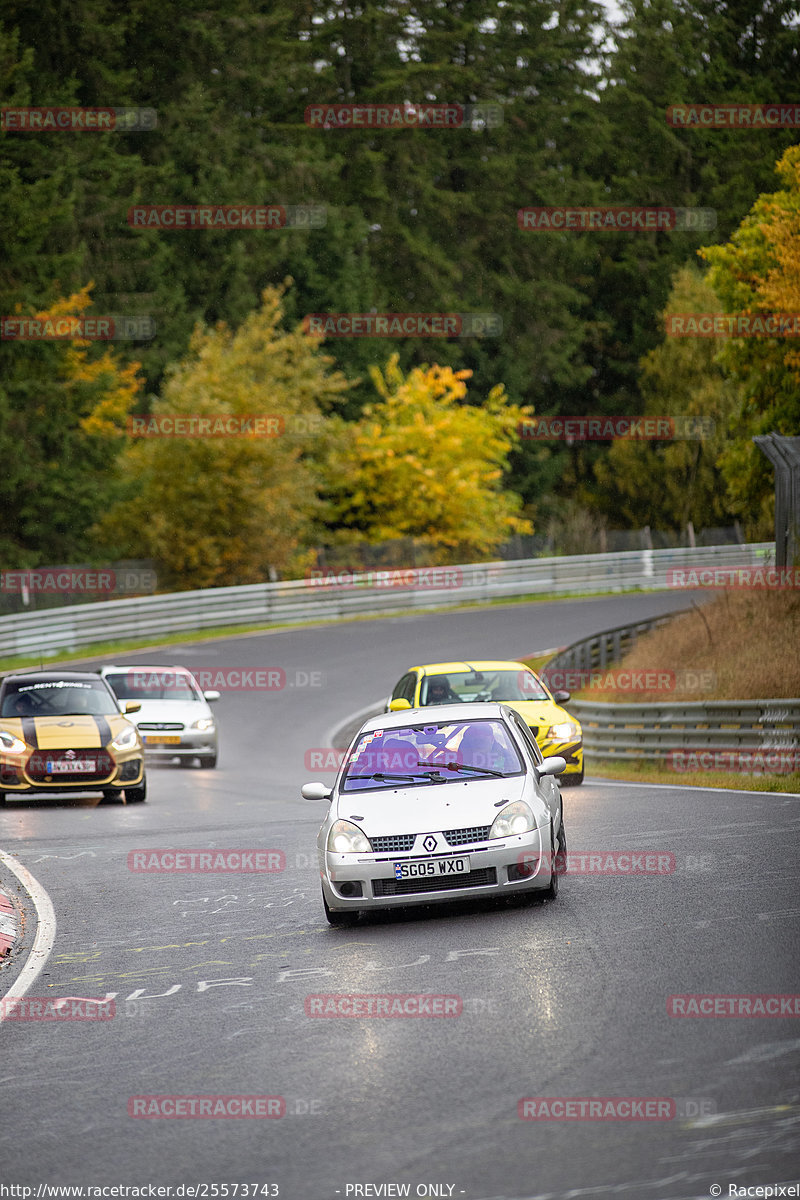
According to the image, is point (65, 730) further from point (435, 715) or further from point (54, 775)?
point (435, 715)

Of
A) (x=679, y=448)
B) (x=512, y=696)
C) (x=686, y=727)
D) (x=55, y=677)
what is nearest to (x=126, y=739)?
(x=55, y=677)

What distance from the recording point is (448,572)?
4706cm

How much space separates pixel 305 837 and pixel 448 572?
105ft

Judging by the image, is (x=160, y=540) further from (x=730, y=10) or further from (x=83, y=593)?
(x=730, y=10)

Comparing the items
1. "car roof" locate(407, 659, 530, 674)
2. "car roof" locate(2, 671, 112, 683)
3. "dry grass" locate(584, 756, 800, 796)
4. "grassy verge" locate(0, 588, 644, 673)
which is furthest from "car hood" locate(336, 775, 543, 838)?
"grassy verge" locate(0, 588, 644, 673)

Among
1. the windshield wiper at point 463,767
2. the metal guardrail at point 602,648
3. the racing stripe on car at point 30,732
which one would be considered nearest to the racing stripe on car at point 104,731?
the racing stripe on car at point 30,732

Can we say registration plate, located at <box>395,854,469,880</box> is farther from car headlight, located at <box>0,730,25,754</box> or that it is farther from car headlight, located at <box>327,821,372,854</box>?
car headlight, located at <box>0,730,25,754</box>

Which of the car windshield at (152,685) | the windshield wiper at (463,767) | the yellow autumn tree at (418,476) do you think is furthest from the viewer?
the yellow autumn tree at (418,476)

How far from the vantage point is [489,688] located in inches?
720

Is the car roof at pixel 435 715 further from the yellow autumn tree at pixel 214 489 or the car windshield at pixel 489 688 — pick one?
the yellow autumn tree at pixel 214 489

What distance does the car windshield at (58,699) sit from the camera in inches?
775

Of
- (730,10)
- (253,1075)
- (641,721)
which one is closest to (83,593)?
(641,721)

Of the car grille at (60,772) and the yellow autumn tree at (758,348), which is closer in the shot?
the car grille at (60,772)

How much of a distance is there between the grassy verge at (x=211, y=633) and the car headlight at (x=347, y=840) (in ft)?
84.1
